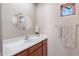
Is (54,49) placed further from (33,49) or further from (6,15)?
(6,15)

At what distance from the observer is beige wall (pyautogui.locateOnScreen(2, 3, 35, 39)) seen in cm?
126

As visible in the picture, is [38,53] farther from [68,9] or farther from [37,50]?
[68,9]

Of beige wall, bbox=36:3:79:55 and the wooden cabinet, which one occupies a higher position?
beige wall, bbox=36:3:79:55

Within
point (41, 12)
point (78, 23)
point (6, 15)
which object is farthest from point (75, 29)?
point (6, 15)

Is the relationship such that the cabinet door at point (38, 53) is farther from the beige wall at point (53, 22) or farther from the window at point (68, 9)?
the window at point (68, 9)

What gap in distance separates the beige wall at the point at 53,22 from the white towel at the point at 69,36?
0.04 m

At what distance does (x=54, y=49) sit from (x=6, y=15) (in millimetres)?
620

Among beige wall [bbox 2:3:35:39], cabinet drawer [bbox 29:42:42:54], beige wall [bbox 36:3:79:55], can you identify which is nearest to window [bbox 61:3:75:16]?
beige wall [bbox 36:3:79:55]

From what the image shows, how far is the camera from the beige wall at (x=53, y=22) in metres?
1.35

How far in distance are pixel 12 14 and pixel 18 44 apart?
12.2 inches

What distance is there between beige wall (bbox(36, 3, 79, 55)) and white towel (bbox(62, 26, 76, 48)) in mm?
43

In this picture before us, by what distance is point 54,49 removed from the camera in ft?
4.56

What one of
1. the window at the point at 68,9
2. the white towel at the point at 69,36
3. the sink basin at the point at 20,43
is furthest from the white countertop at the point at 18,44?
the window at the point at 68,9

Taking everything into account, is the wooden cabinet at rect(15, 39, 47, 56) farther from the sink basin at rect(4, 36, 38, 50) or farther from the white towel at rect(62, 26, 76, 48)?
the white towel at rect(62, 26, 76, 48)
